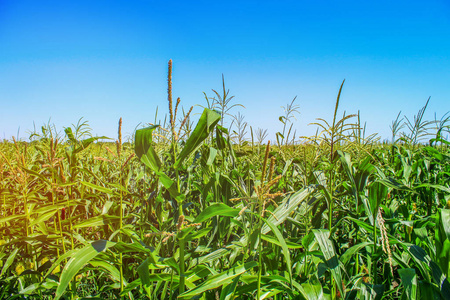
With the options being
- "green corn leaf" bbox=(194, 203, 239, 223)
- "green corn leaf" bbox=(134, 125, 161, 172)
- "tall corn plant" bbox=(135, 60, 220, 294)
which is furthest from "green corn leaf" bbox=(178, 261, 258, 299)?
"green corn leaf" bbox=(134, 125, 161, 172)

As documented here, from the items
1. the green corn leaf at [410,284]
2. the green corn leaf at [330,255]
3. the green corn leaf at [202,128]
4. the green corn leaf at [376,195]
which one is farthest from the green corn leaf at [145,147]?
the green corn leaf at [410,284]

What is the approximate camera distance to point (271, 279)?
1182 mm

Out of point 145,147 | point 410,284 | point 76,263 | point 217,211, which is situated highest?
point 145,147

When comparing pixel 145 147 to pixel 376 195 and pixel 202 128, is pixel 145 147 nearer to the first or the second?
pixel 202 128

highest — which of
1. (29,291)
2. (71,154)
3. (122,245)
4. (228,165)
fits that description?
(71,154)

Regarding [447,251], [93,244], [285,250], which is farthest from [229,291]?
[447,251]

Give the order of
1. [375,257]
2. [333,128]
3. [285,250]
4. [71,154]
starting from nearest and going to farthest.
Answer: [285,250] → [333,128] → [375,257] → [71,154]

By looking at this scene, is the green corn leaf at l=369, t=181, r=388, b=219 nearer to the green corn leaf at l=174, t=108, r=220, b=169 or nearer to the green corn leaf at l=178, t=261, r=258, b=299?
the green corn leaf at l=178, t=261, r=258, b=299

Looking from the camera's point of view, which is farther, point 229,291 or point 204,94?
point 204,94

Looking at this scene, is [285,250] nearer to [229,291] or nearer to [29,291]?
[229,291]

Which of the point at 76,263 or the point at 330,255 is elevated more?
the point at 76,263

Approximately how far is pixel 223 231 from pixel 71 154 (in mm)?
1010

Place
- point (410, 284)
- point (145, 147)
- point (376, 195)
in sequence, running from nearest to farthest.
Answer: point (145, 147) → point (410, 284) → point (376, 195)

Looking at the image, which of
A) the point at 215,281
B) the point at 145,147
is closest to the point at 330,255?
the point at 215,281
